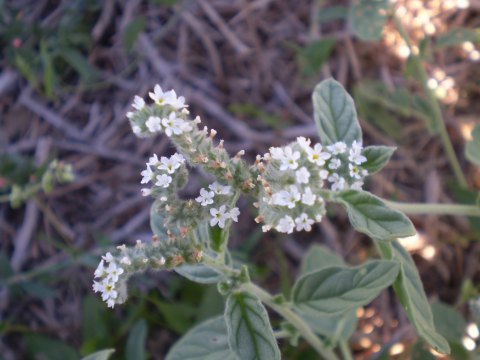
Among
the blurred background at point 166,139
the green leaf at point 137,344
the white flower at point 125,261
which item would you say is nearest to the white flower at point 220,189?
the white flower at point 125,261

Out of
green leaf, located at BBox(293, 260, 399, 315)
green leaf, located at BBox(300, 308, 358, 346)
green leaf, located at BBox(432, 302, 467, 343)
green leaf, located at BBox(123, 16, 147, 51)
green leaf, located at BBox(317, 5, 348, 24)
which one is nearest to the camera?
green leaf, located at BBox(293, 260, 399, 315)

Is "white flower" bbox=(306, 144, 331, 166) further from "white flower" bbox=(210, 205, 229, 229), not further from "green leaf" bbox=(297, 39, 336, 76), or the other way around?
"green leaf" bbox=(297, 39, 336, 76)

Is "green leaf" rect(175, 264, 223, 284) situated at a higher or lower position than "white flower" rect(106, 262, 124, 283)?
lower

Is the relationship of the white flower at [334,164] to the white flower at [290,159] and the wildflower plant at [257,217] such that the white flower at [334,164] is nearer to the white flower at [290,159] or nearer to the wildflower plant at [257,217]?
the wildflower plant at [257,217]

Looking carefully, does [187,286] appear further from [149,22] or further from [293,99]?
[149,22]

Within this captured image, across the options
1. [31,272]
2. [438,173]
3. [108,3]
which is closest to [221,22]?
[108,3]

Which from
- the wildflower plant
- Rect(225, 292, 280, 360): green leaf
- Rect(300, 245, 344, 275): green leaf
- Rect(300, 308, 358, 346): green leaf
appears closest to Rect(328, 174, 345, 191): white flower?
the wildflower plant

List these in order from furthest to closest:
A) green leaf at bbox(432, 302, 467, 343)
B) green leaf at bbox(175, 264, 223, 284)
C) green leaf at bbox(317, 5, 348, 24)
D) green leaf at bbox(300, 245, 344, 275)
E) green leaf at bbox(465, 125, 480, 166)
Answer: green leaf at bbox(317, 5, 348, 24) < green leaf at bbox(300, 245, 344, 275) < green leaf at bbox(432, 302, 467, 343) < green leaf at bbox(465, 125, 480, 166) < green leaf at bbox(175, 264, 223, 284)
